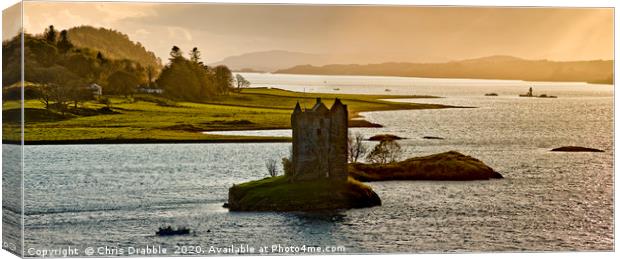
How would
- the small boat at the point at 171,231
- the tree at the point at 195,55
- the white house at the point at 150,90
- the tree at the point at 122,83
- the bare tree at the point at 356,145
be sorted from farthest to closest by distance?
the bare tree at the point at 356,145 < the white house at the point at 150,90 < the tree at the point at 122,83 < the tree at the point at 195,55 < the small boat at the point at 171,231

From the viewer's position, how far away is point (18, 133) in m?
36.2

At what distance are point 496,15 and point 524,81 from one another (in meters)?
2.28

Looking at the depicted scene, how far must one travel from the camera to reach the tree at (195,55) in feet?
128

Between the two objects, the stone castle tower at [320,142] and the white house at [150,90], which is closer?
the white house at [150,90]

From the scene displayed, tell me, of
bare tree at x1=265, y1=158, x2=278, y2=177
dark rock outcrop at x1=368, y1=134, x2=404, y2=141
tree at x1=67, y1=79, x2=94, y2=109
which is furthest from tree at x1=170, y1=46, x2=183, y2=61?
dark rock outcrop at x1=368, y1=134, x2=404, y2=141

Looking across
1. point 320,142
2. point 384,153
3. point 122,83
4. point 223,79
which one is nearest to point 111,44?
point 122,83

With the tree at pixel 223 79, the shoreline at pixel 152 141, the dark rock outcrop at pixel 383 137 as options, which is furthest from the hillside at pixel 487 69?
the shoreline at pixel 152 141

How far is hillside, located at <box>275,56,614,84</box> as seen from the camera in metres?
40.1

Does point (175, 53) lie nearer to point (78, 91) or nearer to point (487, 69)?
point (78, 91)

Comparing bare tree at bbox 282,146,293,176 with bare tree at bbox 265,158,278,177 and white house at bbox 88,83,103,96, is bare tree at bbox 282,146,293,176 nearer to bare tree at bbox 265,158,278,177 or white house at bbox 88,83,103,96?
bare tree at bbox 265,158,278,177

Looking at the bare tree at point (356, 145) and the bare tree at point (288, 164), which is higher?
the bare tree at point (356, 145)

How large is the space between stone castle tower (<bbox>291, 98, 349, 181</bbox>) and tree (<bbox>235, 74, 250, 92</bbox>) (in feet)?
4.63

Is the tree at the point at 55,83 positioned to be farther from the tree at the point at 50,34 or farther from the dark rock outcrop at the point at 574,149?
the dark rock outcrop at the point at 574,149

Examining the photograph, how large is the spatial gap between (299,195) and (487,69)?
5.89 meters
